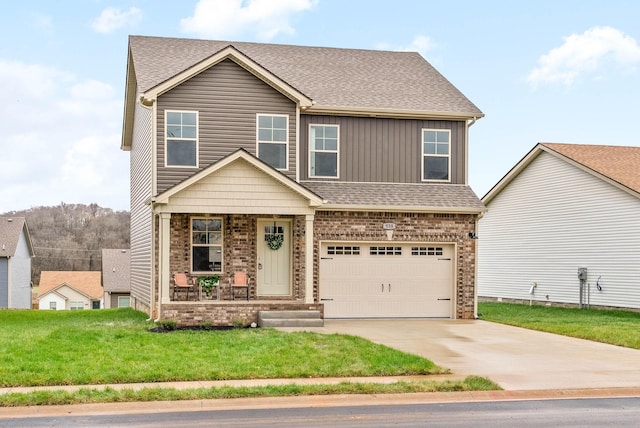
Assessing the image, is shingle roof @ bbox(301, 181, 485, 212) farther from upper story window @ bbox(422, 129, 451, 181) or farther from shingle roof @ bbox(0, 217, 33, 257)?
shingle roof @ bbox(0, 217, 33, 257)

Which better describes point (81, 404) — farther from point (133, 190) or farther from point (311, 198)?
point (133, 190)

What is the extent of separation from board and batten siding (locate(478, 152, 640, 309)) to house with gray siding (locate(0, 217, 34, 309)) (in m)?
28.2

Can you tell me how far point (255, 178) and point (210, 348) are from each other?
637 centimetres

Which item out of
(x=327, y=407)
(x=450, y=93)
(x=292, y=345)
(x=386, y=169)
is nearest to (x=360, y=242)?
(x=386, y=169)

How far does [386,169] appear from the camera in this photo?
917 inches

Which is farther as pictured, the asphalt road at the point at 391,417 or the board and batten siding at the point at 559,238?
the board and batten siding at the point at 559,238

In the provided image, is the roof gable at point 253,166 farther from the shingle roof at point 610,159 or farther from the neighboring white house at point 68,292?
the neighboring white house at point 68,292

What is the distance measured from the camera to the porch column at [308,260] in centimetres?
2028

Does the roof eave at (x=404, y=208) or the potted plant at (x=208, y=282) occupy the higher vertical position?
the roof eave at (x=404, y=208)

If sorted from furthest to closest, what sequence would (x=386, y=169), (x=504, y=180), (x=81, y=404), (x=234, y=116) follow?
(x=504, y=180), (x=386, y=169), (x=234, y=116), (x=81, y=404)

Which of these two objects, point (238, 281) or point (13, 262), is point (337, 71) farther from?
point (13, 262)

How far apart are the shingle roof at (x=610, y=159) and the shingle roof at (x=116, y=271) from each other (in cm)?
3847

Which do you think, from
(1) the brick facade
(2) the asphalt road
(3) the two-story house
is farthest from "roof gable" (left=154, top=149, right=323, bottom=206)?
(2) the asphalt road

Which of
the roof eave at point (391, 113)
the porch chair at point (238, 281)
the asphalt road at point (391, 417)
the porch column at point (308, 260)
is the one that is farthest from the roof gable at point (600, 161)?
the asphalt road at point (391, 417)
